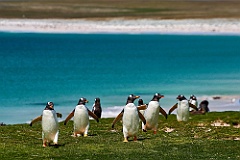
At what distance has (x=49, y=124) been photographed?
535 inches

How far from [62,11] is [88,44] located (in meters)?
43.9

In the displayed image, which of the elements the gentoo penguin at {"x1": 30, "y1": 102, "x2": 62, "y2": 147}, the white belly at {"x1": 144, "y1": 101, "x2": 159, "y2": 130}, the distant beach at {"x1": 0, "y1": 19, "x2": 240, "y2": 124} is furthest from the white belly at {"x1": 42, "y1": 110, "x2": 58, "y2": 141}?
the distant beach at {"x1": 0, "y1": 19, "x2": 240, "y2": 124}

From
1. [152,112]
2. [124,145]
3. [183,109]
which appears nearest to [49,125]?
[124,145]

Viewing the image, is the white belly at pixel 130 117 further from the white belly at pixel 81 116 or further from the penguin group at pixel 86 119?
the white belly at pixel 81 116

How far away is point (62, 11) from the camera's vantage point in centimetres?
12506

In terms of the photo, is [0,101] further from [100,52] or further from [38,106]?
[100,52]

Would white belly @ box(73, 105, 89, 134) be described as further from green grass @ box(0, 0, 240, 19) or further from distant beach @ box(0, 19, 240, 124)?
green grass @ box(0, 0, 240, 19)

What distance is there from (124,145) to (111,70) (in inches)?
1532

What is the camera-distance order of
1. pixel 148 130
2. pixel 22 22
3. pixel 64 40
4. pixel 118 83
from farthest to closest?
1. pixel 22 22
2. pixel 64 40
3. pixel 118 83
4. pixel 148 130

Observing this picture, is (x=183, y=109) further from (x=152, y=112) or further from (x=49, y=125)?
(x=49, y=125)

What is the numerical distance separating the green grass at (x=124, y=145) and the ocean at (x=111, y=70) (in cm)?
1000

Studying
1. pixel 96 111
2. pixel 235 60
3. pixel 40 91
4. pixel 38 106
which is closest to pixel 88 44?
pixel 235 60

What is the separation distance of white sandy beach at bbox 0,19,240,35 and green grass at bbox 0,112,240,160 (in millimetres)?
69139

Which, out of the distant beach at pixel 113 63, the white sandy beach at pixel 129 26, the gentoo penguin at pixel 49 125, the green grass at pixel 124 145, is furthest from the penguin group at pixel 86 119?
the white sandy beach at pixel 129 26
